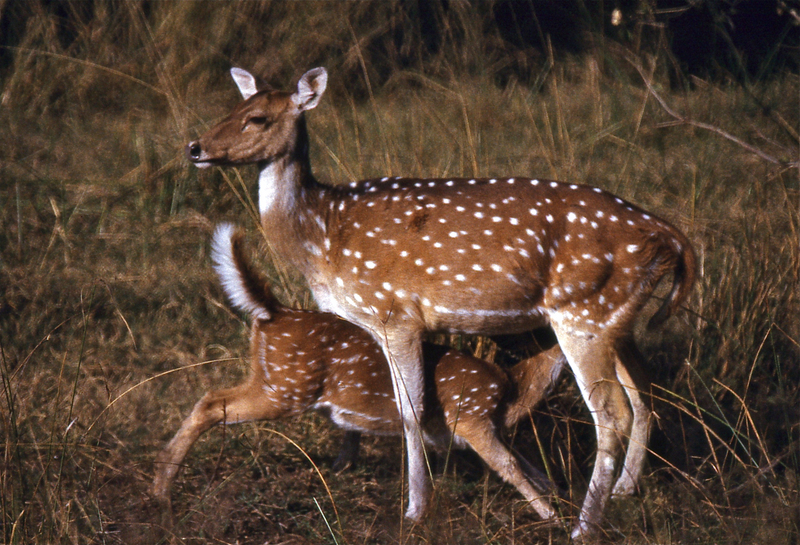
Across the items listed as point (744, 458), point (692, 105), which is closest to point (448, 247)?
point (744, 458)

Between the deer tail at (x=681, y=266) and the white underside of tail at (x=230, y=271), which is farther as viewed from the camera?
the white underside of tail at (x=230, y=271)

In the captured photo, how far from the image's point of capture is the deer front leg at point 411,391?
347 cm

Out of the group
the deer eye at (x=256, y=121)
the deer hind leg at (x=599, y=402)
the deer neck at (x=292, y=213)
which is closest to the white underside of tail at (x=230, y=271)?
the deer neck at (x=292, y=213)

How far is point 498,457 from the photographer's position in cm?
361

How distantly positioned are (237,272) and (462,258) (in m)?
0.92

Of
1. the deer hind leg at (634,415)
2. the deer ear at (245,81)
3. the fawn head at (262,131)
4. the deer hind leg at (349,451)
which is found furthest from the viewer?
the deer ear at (245,81)

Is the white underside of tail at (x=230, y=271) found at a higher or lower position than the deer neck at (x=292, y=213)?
lower

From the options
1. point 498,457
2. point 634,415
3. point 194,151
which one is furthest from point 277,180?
point 634,415

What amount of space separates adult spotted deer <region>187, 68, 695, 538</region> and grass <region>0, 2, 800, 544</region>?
34 cm

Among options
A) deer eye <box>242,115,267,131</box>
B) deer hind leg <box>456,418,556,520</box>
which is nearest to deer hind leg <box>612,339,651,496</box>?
deer hind leg <box>456,418,556,520</box>

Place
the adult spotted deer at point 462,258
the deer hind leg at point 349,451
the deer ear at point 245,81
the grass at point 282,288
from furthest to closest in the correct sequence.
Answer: the deer ear at point 245,81 < the deer hind leg at point 349,451 < the adult spotted deer at point 462,258 < the grass at point 282,288

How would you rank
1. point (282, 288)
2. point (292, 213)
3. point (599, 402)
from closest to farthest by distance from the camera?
1. point (599, 402)
2. point (292, 213)
3. point (282, 288)

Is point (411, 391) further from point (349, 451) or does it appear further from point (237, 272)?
point (237, 272)

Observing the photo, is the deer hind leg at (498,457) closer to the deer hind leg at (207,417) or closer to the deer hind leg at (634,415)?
the deer hind leg at (634,415)
